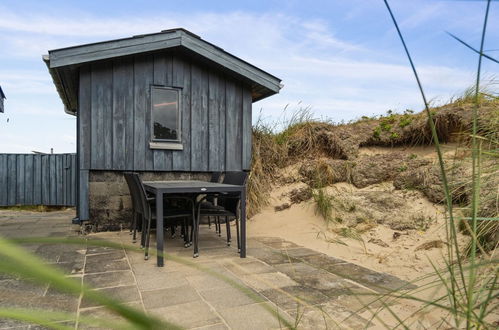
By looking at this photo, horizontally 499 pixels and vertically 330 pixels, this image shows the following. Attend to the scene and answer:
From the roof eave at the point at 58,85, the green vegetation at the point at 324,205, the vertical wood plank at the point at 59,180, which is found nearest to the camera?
the roof eave at the point at 58,85

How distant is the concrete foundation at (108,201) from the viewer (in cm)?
525

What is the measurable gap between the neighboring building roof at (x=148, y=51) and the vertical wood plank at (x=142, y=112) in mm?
314

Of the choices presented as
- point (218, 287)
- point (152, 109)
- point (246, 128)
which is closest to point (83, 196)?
point (152, 109)

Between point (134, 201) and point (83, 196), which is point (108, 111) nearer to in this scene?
point (83, 196)

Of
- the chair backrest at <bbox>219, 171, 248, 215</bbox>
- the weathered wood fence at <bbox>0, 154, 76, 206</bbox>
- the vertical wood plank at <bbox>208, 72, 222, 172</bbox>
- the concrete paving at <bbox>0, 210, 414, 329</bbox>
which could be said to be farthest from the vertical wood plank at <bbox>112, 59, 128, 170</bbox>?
the weathered wood fence at <bbox>0, 154, 76, 206</bbox>

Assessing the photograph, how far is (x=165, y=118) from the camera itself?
5738 millimetres

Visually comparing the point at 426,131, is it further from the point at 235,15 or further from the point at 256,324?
the point at 256,324

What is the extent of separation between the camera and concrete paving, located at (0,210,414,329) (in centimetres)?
216

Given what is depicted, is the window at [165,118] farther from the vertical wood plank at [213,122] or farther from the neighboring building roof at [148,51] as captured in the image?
the neighboring building roof at [148,51]

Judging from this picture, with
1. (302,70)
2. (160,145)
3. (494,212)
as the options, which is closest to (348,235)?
(494,212)

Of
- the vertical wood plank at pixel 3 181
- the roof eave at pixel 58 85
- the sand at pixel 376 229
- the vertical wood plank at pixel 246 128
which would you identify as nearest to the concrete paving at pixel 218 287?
the sand at pixel 376 229

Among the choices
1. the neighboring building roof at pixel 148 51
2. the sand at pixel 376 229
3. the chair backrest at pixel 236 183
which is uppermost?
the neighboring building roof at pixel 148 51

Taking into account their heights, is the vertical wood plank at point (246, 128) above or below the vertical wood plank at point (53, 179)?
above

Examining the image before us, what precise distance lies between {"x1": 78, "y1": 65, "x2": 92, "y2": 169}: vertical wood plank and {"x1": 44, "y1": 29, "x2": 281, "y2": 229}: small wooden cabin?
0.05 ft
